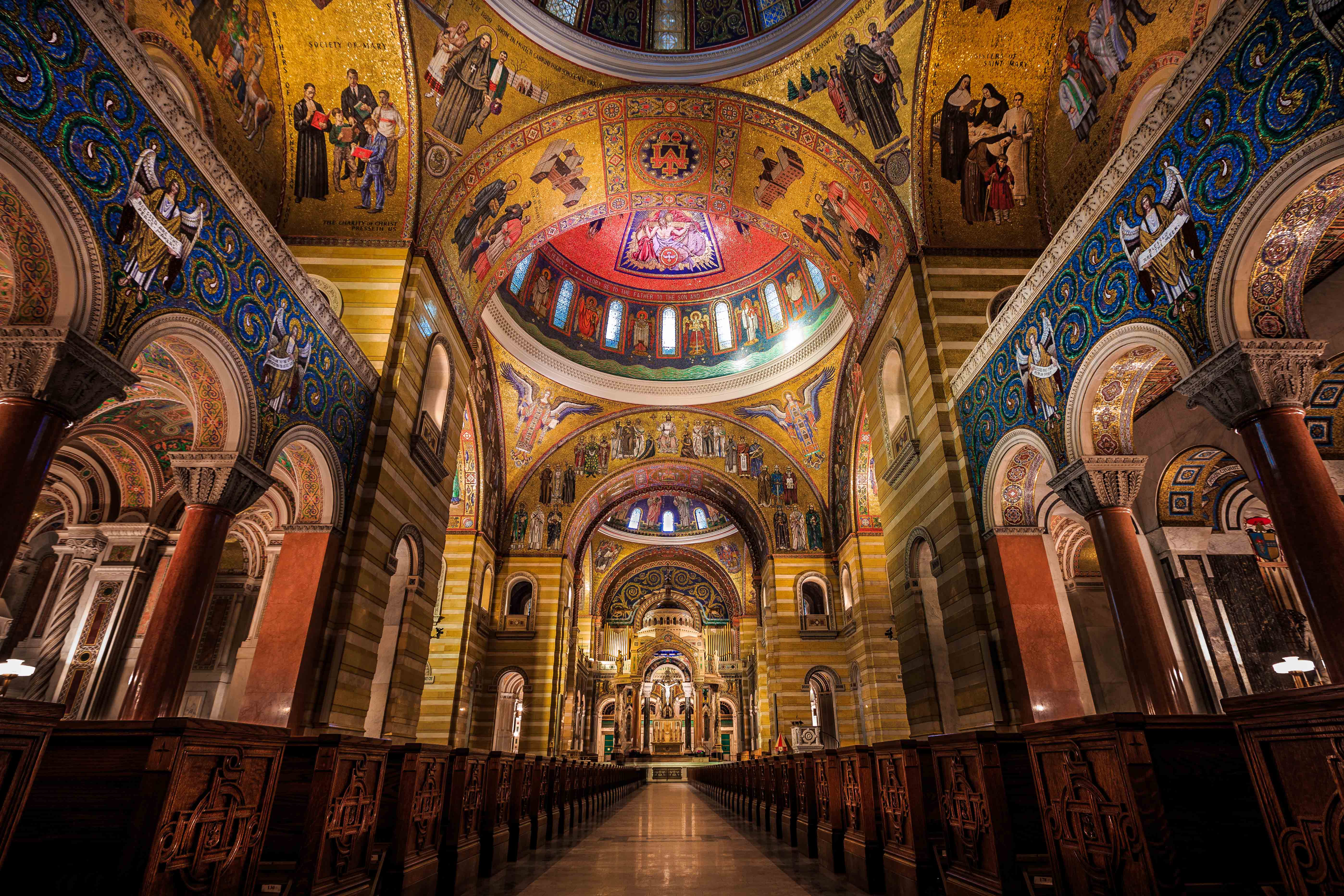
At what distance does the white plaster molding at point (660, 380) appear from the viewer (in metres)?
18.8

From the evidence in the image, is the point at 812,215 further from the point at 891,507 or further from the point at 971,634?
the point at 971,634

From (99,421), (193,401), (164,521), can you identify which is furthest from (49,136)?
(164,521)

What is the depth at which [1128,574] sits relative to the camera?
6.68 metres

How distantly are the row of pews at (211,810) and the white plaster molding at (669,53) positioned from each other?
1130 centimetres

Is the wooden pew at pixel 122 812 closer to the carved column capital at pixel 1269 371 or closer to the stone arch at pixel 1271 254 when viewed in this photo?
the carved column capital at pixel 1269 371

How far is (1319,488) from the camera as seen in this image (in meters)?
4.55

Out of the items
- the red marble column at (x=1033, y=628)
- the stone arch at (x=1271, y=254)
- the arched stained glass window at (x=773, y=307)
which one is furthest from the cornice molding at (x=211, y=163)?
the arched stained glass window at (x=773, y=307)

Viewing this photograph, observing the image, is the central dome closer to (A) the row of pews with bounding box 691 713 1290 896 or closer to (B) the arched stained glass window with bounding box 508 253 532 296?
(B) the arched stained glass window with bounding box 508 253 532 296

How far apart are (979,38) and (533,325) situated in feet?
45.5

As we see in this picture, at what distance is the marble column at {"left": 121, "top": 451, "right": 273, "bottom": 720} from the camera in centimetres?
631

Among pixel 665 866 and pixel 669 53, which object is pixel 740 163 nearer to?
pixel 669 53

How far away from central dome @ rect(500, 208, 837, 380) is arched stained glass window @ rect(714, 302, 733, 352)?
0.11ft

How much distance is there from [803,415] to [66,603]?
58.7 ft

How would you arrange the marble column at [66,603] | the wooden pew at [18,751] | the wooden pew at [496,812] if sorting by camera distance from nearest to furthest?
the wooden pew at [18,751] → the wooden pew at [496,812] → the marble column at [66,603]
